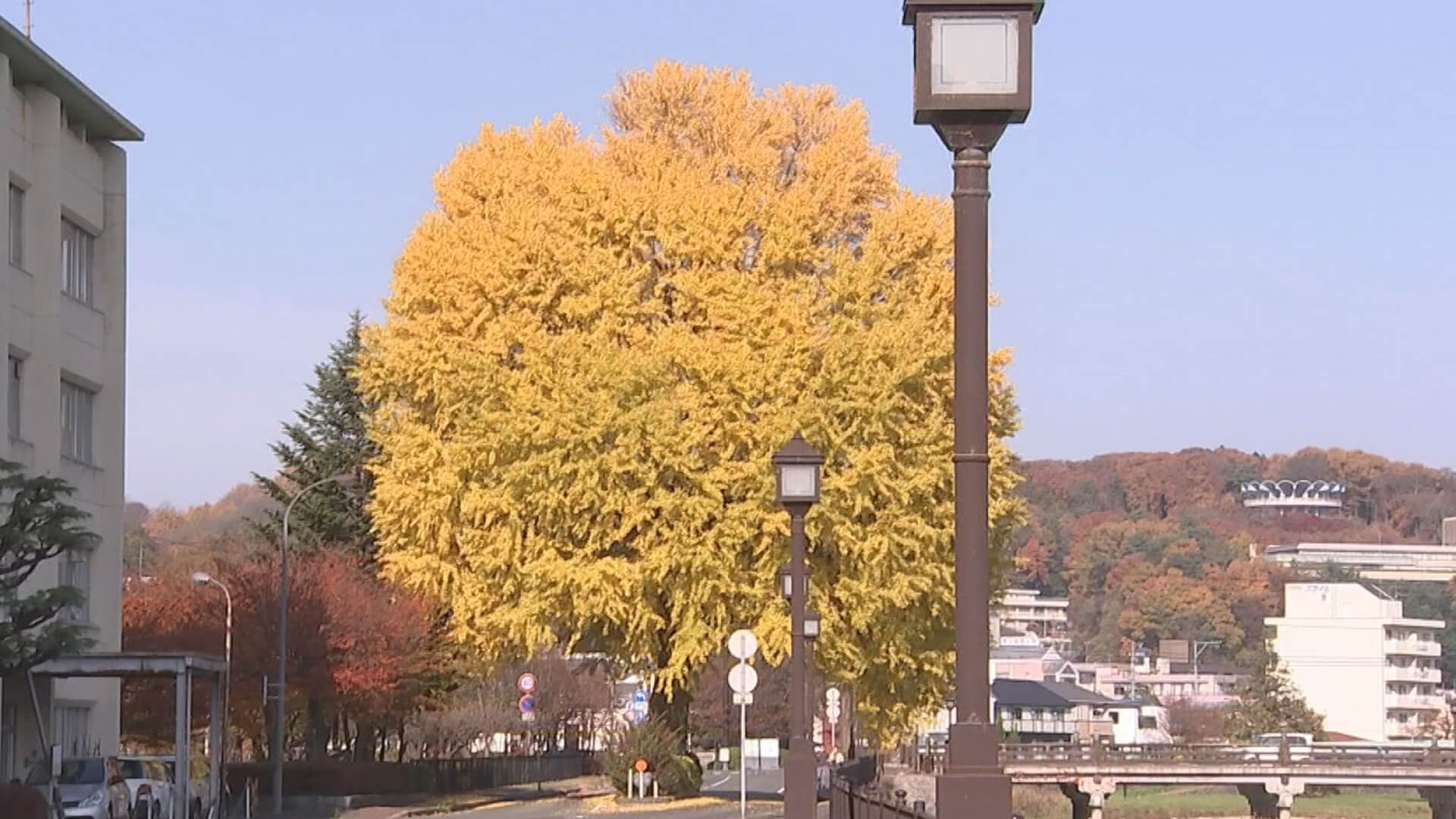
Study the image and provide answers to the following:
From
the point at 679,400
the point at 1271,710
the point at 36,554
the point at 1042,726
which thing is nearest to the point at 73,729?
the point at 679,400

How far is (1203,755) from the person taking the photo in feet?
300

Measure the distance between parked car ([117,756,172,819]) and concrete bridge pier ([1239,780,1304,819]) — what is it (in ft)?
189

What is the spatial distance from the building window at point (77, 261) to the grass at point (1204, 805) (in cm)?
5925

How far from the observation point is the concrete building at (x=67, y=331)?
44.8m

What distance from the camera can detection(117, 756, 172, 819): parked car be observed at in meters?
39.4

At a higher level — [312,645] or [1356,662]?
[312,645]

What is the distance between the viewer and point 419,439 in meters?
50.2

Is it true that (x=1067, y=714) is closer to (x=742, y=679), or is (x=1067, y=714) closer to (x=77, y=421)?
(x=77, y=421)

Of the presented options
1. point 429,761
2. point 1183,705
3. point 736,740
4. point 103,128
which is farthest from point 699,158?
point 1183,705

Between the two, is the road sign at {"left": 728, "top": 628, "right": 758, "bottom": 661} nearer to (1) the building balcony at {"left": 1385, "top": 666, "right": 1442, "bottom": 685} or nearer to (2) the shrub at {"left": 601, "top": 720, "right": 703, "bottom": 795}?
(2) the shrub at {"left": 601, "top": 720, "right": 703, "bottom": 795}

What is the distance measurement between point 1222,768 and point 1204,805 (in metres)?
30.9

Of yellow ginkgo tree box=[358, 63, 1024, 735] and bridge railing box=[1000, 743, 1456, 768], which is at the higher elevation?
yellow ginkgo tree box=[358, 63, 1024, 735]

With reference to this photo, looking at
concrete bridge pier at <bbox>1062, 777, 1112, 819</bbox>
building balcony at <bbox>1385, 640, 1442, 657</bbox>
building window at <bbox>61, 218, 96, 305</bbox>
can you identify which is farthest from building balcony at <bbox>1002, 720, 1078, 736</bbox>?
building window at <bbox>61, 218, 96, 305</bbox>

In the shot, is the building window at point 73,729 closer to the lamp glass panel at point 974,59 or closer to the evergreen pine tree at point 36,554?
the evergreen pine tree at point 36,554
